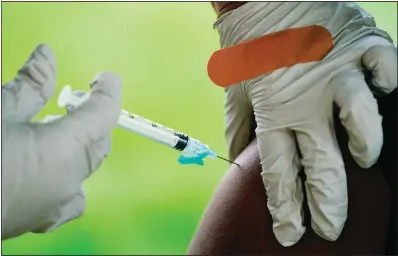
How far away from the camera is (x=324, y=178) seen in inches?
31.3

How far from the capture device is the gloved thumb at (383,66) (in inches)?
30.3

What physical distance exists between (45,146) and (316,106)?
372 millimetres

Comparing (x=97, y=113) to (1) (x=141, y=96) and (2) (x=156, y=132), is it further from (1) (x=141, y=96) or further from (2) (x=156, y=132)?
(1) (x=141, y=96)

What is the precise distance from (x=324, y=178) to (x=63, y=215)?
35 centimetres

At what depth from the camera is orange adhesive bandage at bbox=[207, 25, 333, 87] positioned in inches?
33.2

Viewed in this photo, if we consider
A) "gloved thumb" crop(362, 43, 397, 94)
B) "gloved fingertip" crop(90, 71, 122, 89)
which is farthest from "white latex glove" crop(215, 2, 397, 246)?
"gloved fingertip" crop(90, 71, 122, 89)

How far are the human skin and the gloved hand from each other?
0.27m

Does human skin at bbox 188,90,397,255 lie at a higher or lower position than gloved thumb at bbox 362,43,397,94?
lower

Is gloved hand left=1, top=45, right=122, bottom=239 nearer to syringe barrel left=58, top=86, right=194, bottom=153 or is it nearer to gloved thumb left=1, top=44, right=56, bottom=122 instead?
gloved thumb left=1, top=44, right=56, bottom=122

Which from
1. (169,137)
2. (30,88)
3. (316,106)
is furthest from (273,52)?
(30,88)

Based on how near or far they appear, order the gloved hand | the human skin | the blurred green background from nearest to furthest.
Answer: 1. the gloved hand
2. the human skin
3. the blurred green background

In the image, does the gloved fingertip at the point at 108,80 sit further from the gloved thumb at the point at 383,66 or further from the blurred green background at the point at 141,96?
the gloved thumb at the point at 383,66

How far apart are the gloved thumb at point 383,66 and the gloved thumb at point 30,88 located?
414 mm

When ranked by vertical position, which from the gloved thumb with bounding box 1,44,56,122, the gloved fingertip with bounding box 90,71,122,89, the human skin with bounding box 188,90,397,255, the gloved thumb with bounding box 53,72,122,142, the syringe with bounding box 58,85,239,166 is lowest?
the human skin with bounding box 188,90,397,255
